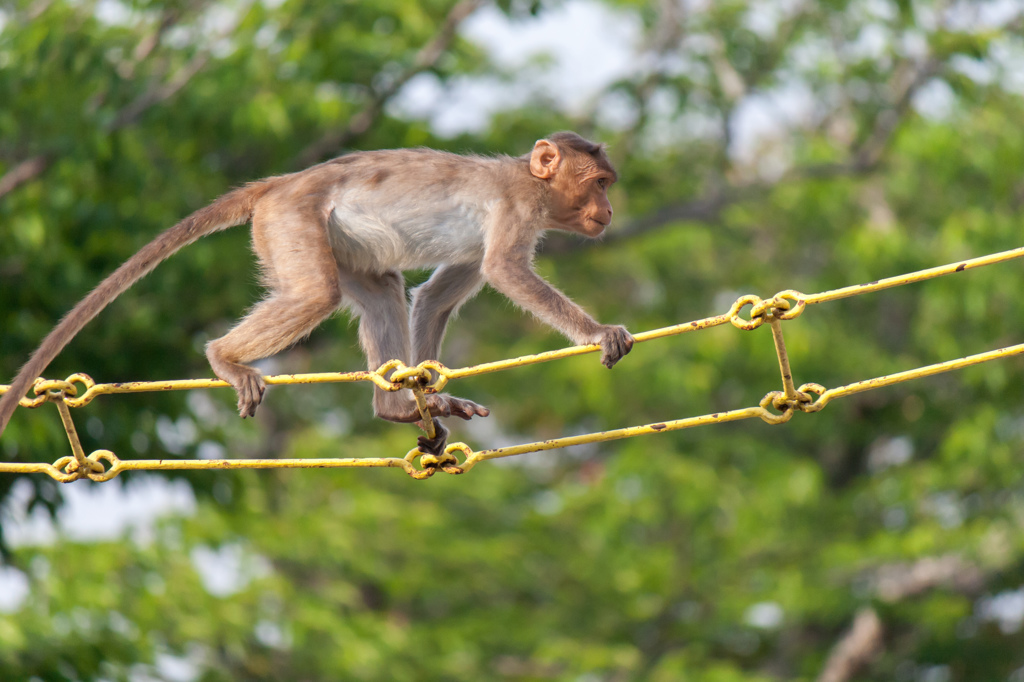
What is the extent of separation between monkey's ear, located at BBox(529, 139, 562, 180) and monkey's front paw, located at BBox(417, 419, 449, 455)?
1249 mm

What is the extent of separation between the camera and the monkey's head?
16.5ft

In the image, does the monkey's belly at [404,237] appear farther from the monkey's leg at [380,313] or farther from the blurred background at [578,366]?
the blurred background at [578,366]

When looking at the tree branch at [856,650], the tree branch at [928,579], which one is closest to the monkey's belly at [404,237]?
the tree branch at [928,579]

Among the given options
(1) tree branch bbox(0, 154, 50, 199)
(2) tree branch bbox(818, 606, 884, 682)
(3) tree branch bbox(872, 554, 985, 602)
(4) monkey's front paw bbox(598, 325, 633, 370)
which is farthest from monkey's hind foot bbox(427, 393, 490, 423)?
(2) tree branch bbox(818, 606, 884, 682)

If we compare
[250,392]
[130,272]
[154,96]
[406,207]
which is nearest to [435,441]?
[250,392]

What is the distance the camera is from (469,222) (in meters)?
4.82

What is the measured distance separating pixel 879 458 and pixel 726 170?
200 inches

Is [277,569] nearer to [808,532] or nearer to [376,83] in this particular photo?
[808,532]

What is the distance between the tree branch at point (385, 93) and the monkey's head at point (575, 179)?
2.77m

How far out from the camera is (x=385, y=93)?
7.60 metres

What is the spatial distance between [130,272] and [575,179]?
1.90 metres

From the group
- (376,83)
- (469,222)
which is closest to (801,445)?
(376,83)

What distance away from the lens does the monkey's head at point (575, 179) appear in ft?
16.5

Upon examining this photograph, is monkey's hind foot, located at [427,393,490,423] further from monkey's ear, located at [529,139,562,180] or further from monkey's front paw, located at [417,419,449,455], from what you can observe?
monkey's ear, located at [529,139,562,180]
